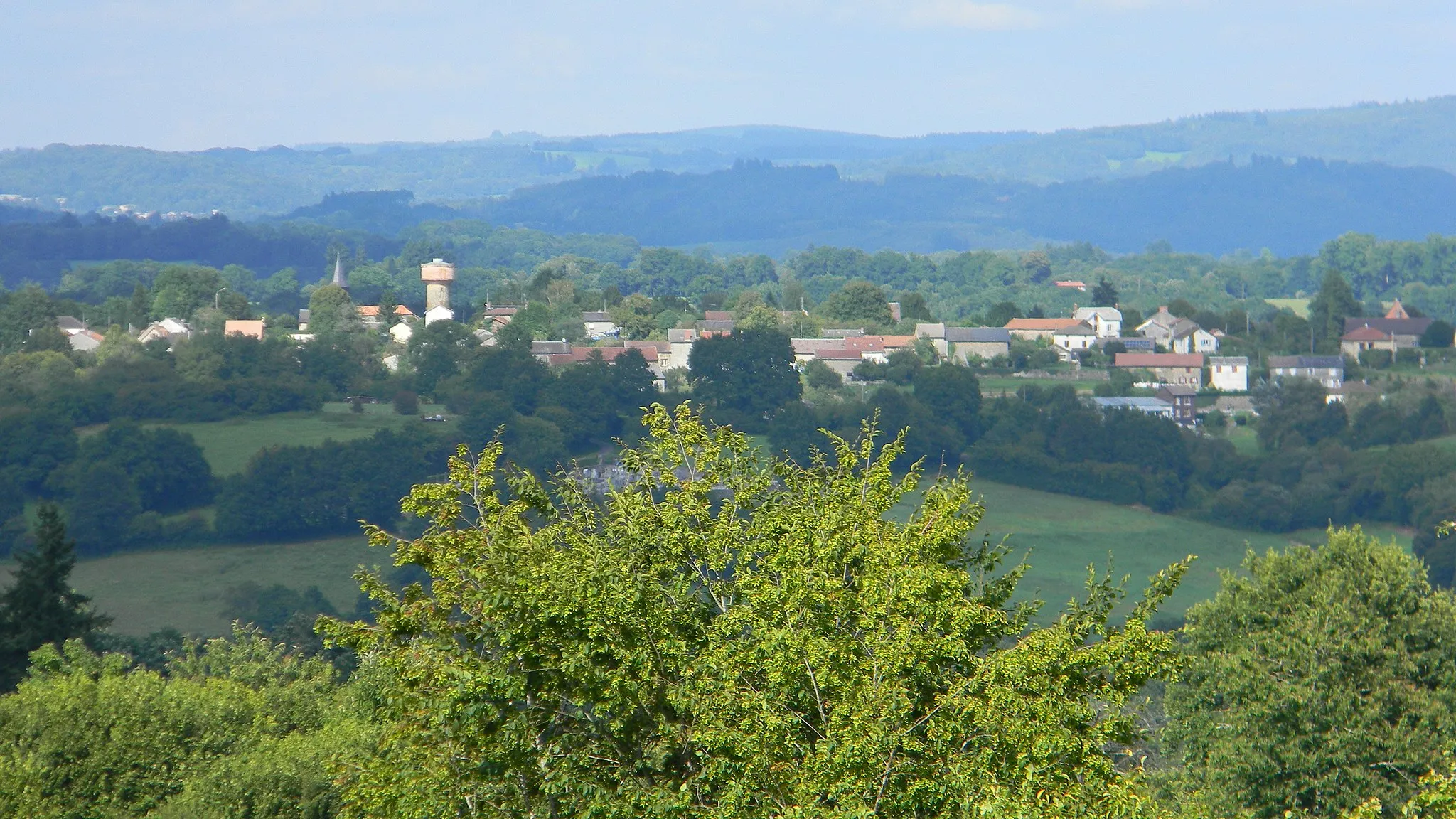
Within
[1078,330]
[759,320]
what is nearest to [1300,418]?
[1078,330]

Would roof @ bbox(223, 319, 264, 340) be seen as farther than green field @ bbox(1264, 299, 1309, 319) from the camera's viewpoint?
No

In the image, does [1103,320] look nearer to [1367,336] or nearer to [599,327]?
[1367,336]

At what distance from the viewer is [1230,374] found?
123m

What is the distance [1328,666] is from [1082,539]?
2395 inches

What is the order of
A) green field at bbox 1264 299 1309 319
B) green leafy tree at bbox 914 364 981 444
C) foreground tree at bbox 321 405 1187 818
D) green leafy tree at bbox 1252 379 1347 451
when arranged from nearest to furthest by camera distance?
foreground tree at bbox 321 405 1187 818 → green leafy tree at bbox 1252 379 1347 451 → green leafy tree at bbox 914 364 981 444 → green field at bbox 1264 299 1309 319

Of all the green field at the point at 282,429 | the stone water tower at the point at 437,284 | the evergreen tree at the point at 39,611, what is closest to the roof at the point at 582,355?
the green field at the point at 282,429

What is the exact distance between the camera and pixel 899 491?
12.5m

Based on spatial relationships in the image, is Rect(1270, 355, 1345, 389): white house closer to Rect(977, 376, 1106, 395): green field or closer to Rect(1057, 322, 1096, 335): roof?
Rect(977, 376, 1106, 395): green field

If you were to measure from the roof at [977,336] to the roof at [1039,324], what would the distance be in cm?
593

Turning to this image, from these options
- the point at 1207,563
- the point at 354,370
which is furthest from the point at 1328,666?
the point at 354,370

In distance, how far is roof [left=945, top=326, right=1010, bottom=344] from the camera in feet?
430

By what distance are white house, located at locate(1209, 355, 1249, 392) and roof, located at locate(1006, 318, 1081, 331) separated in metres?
18.3

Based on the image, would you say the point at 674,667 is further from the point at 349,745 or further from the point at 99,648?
the point at 99,648

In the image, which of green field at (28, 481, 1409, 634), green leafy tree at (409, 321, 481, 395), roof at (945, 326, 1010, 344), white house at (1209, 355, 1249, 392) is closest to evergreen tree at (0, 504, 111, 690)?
green field at (28, 481, 1409, 634)
